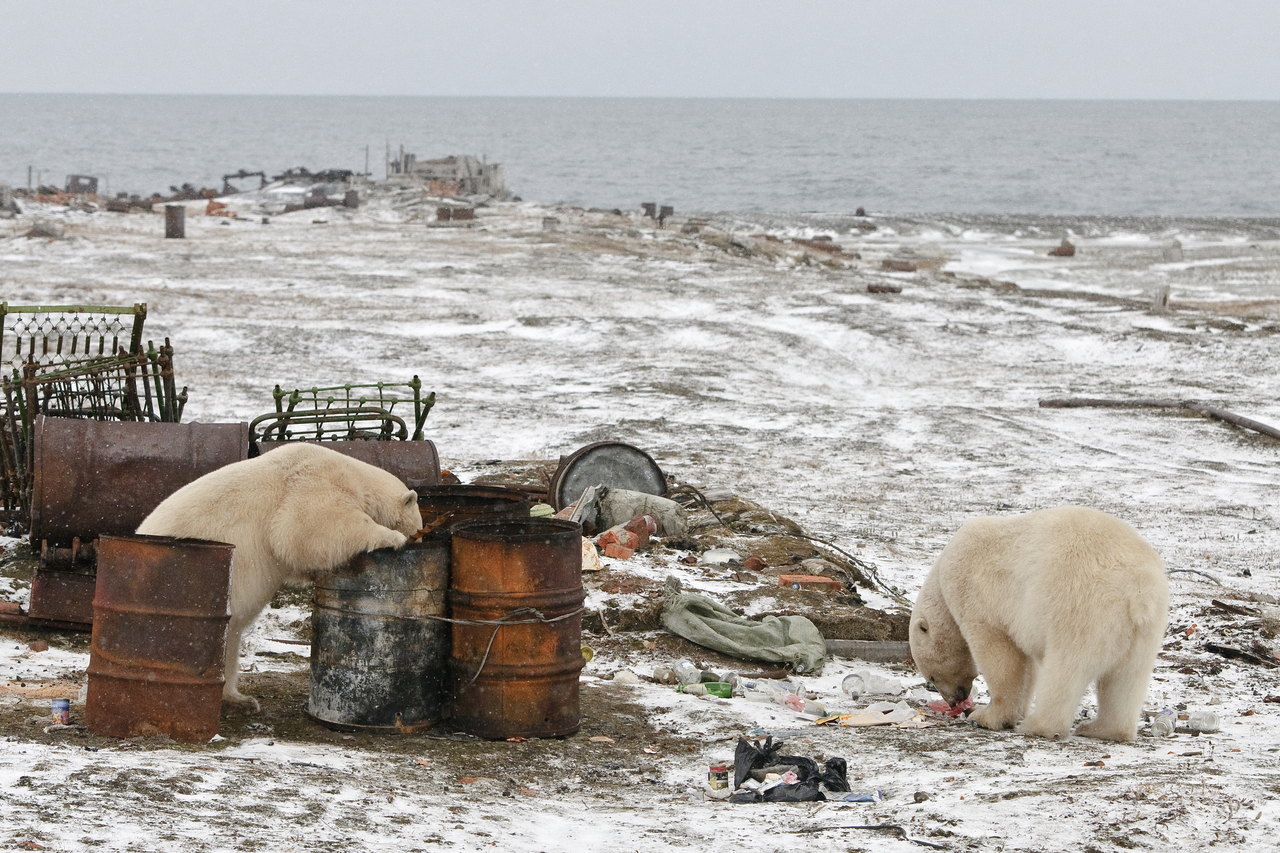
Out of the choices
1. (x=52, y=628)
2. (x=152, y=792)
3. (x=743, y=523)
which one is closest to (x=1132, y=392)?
(x=743, y=523)

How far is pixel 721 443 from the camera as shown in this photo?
16531 mm

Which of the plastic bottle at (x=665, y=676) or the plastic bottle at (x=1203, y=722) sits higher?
the plastic bottle at (x=1203, y=722)

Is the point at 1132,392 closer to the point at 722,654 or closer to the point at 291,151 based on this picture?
the point at 722,654

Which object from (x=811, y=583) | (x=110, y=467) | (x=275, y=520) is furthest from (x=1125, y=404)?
(x=275, y=520)

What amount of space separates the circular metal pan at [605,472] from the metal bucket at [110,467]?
366cm

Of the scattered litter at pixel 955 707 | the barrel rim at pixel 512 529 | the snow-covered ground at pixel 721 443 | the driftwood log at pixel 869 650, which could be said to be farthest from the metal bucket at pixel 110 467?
the scattered litter at pixel 955 707

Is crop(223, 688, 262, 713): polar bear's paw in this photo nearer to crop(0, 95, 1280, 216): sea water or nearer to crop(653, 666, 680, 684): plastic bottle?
crop(653, 666, 680, 684): plastic bottle

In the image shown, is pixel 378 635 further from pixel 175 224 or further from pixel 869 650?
pixel 175 224

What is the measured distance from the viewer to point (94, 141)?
152m

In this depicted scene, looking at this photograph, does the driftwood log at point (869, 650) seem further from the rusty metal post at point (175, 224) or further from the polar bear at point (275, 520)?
the rusty metal post at point (175, 224)

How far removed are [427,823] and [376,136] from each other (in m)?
194

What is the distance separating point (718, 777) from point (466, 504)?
7.40 feet

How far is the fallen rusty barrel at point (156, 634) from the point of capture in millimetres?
5926

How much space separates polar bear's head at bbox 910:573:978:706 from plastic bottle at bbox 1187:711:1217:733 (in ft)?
3.75
